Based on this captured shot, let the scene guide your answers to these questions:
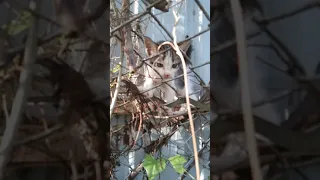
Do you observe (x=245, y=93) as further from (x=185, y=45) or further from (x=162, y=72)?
(x=162, y=72)

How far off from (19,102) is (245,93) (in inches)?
7.8

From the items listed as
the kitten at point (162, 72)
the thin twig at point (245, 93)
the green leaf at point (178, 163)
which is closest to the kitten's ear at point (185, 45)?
the kitten at point (162, 72)

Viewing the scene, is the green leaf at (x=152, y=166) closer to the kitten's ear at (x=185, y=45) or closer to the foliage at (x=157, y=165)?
the foliage at (x=157, y=165)

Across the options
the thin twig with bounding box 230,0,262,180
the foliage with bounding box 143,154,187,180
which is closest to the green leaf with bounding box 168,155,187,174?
the foliage with bounding box 143,154,187,180

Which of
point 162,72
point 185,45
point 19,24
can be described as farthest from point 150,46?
point 19,24

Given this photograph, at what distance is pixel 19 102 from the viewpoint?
34 cm

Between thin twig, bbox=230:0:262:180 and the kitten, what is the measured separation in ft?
1.98

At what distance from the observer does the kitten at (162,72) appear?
41.3 inches

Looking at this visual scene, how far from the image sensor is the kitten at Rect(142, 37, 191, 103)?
1050 mm

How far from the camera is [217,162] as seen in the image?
1.14 feet

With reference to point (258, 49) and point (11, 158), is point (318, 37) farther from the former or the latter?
point (11, 158)

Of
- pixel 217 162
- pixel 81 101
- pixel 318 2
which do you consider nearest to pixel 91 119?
pixel 81 101

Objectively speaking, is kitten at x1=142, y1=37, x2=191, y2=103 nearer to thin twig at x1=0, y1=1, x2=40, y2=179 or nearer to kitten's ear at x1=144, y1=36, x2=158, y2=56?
kitten's ear at x1=144, y1=36, x2=158, y2=56

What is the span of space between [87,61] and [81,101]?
37 millimetres
